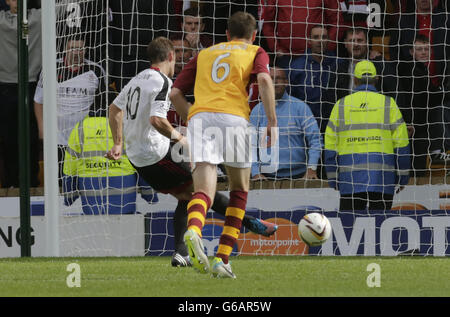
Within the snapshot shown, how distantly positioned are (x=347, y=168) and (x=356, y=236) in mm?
943

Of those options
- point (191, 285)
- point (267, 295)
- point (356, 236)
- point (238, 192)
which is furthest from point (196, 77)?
point (356, 236)

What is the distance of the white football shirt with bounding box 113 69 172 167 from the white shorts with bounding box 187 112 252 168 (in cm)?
160

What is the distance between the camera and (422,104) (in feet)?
36.1

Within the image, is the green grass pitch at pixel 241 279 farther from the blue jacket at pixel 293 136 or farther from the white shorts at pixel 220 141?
the blue jacket at pixel 293 136

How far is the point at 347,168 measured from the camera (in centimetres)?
1020

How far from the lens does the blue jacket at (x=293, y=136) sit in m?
10.4

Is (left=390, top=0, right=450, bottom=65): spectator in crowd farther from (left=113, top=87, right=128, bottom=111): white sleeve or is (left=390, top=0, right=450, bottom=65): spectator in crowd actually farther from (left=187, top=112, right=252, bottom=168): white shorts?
(left=187, top=112, right=252, bottom=168): white shorts

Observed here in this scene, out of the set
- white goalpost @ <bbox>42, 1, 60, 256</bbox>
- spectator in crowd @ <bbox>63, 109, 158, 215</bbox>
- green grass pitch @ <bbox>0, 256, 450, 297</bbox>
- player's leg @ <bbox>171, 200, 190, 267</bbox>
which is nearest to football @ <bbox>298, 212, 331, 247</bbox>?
green grass pitch @ <bbox>0, 256, 450, 297</bbox>

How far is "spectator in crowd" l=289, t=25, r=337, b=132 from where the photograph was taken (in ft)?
35.7

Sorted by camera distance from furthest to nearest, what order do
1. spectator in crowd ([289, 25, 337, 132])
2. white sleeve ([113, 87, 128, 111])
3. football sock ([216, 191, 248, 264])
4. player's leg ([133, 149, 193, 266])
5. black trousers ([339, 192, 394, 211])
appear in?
spectator in crowd ([289, 25, 337, 132]), black trousers ([339, 192, 394, 211]), white sleeve ([113, 87, 128, 111]), player's leg ([133, 149, 193, 266]), football sock ([216, 191, 248, 264])

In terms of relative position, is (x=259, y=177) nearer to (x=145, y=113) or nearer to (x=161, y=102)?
(x=145, y=113)

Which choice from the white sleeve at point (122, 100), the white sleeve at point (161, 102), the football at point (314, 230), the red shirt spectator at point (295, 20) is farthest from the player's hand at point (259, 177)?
the football at point (314, 230)

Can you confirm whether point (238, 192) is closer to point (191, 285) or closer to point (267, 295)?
point (191, 285)

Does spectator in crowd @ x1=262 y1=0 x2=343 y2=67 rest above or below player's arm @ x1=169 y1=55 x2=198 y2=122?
above
